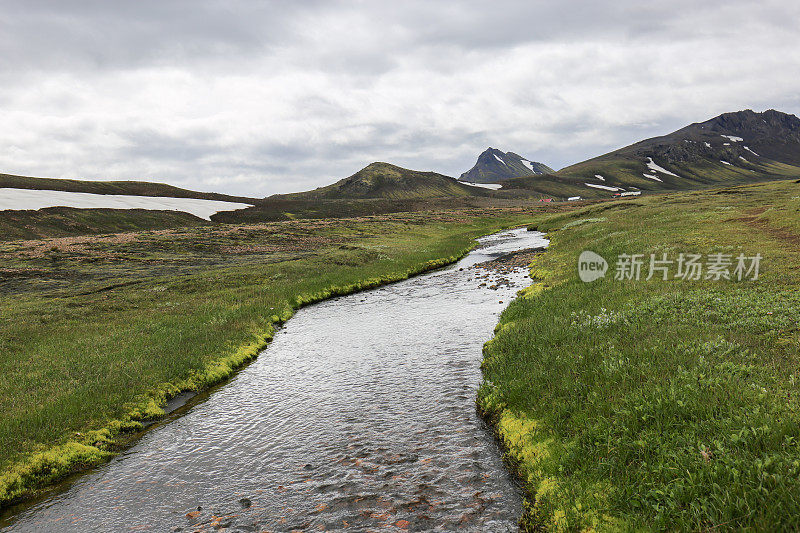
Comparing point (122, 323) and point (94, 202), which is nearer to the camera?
point (122, 323)

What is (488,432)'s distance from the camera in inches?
473

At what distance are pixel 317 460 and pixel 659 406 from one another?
28.1ft

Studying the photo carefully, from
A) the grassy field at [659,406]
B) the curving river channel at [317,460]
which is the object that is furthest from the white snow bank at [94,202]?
the grassy field at [659,406]

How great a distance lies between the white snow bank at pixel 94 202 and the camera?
10009 centimetres

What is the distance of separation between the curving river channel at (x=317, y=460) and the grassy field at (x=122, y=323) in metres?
1.43

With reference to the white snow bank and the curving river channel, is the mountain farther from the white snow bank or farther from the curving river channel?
the curving river channel

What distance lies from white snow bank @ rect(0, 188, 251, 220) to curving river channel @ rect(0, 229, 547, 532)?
109730 mm

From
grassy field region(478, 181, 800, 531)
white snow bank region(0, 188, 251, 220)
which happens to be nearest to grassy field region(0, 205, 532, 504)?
grassy field region(478, 181, 800, 531)

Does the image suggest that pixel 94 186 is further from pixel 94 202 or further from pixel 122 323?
pixel 122 323

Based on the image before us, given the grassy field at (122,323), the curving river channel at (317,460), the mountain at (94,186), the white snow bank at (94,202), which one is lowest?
the curving river channel at (317,460)

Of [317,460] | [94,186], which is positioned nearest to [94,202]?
[94,186]

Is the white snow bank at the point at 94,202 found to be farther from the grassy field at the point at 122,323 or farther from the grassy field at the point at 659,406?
the grassy field at the point at 659,406

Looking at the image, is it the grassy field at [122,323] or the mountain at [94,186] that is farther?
the mountain at [94,186]

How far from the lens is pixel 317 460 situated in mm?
11344
